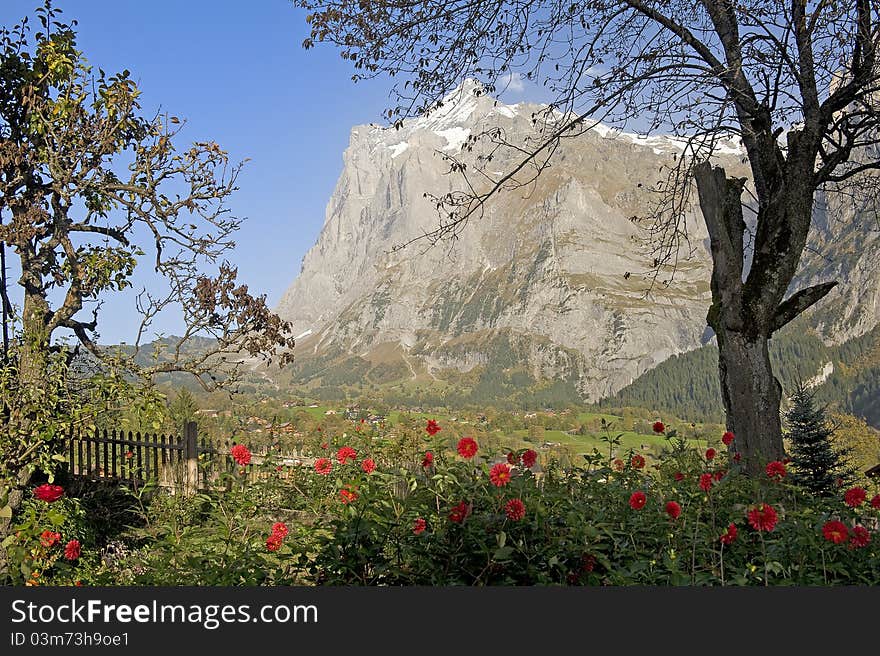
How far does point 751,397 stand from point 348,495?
4208 millimetres

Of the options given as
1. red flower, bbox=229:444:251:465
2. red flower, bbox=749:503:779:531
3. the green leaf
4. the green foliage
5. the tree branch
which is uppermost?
the green foliage

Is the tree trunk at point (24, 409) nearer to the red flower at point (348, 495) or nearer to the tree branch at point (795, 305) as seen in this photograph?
the red flower at point (348, 495)

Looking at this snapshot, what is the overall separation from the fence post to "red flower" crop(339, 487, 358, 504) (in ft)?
27.4

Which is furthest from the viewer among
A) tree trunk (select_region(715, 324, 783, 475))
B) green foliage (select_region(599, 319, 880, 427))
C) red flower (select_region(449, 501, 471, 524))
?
green foliage (select_region(599, 319, 880, 427))

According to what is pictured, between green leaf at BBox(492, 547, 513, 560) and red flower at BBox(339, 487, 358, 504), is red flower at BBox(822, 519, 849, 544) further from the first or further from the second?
red flower at BBox(339, 487, 358, 504)

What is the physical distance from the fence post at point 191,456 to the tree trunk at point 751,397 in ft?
28.0

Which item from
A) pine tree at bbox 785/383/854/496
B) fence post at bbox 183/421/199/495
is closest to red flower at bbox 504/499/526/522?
fence post at bbox 183/421/199/495

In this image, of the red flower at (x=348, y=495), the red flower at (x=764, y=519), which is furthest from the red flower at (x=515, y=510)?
the red flower at (x=764, y=519)

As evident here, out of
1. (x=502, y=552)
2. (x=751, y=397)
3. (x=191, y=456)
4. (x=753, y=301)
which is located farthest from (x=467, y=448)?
(x=191, y=456)

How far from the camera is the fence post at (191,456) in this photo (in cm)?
1157

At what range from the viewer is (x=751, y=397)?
20.7 ft

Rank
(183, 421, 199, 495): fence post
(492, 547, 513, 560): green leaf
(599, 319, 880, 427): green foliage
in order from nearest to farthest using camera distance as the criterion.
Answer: (492, 547, 513, 560): green leaf
(183, 421, 199, 495): fence post
(599, 319, 880, 427): green foliage

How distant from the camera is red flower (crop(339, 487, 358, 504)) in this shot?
379 centimetres

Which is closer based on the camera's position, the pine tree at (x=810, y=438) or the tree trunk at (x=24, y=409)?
the tree trunk at (x=24, y=409)
